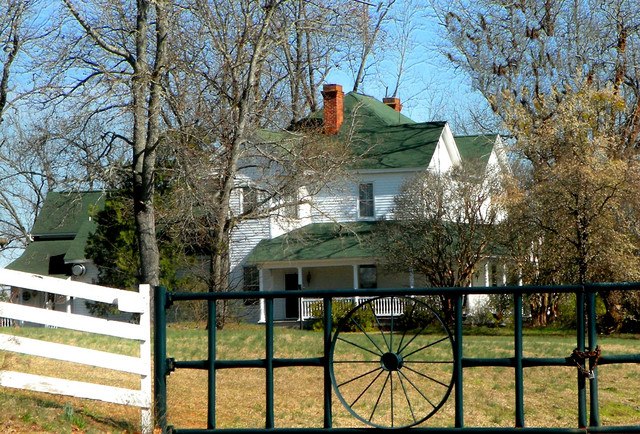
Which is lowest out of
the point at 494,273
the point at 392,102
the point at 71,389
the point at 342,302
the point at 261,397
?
the point at 261,397

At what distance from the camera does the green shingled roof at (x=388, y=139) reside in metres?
34.9

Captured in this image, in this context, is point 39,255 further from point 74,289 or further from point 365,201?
point 74,289

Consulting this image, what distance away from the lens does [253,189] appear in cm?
2464

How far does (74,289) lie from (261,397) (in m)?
3.95

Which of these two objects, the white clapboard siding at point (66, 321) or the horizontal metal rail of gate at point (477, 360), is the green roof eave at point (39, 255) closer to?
the white clapboard siding at point (66, 321)

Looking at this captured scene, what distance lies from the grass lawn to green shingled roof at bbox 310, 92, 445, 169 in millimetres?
19348

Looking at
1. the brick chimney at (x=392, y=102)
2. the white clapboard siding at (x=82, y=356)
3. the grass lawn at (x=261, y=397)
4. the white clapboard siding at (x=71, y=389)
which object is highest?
the brick chimney at (x=392, y=102)

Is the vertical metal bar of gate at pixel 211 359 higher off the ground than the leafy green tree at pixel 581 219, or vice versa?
the leafy green tree at pixel 581 219

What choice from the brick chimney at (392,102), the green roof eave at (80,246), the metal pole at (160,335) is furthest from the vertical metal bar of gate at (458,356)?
the brick chimney at (392,102)

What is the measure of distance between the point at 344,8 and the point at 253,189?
5.35 m

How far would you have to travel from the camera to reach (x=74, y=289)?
7.85 metres

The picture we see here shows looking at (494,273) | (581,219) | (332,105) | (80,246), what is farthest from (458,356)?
(80,246)

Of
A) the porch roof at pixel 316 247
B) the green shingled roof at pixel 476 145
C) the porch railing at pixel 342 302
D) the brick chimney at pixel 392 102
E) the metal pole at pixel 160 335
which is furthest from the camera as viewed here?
the brick chimney at pixel 392 102

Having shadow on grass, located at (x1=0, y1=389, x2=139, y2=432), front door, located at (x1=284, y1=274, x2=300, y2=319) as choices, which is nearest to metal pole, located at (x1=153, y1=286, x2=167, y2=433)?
shadow on grass, located at (x1=0, y1=389, x2=139, y2=432)
